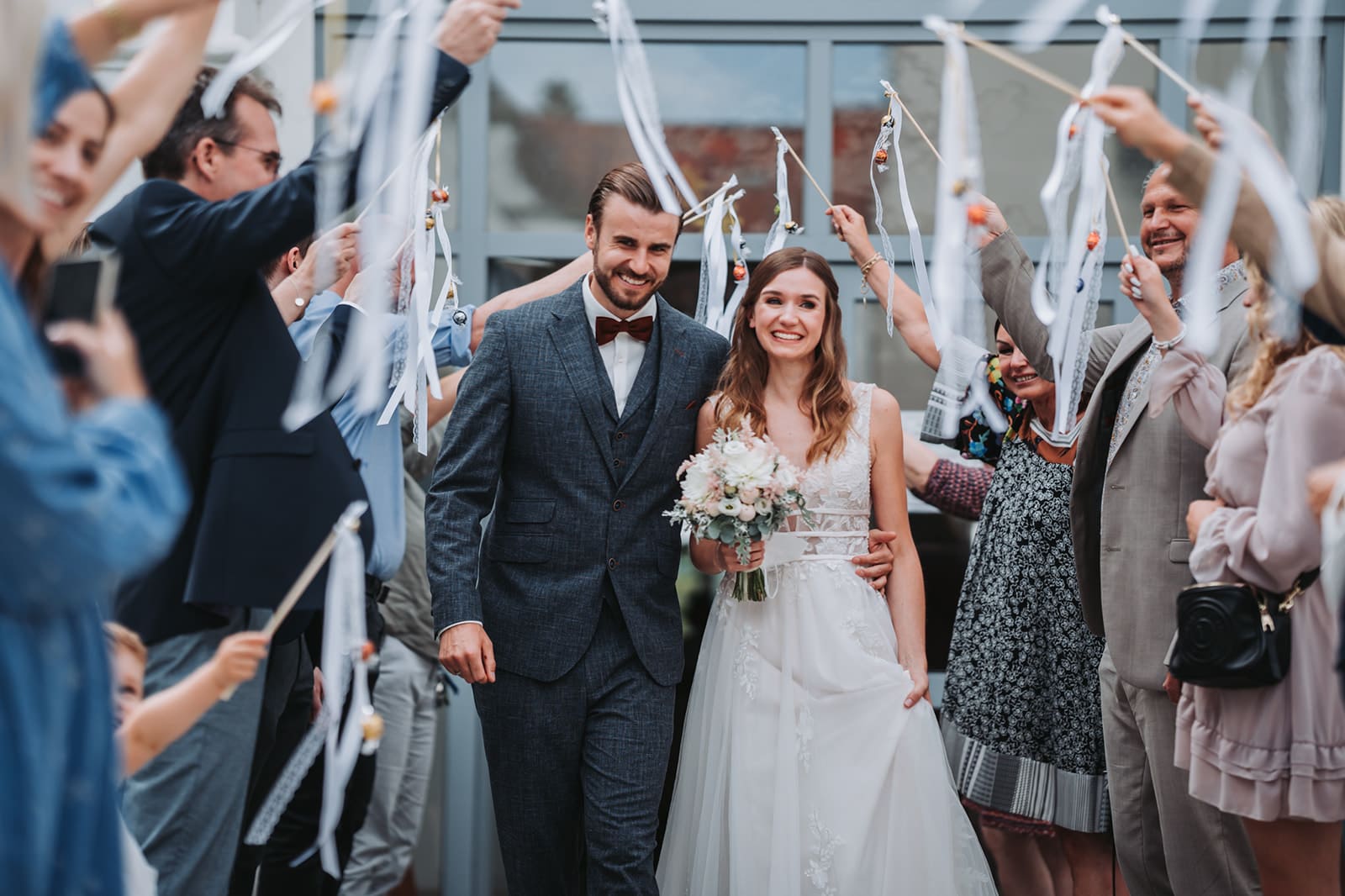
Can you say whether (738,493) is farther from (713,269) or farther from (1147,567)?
(713,269)

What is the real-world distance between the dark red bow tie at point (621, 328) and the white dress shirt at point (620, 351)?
1 cm

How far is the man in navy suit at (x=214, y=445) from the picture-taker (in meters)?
2.13

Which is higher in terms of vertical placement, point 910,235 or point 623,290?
point 910,235

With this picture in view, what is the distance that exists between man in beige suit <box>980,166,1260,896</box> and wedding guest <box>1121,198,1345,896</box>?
1.04 ft

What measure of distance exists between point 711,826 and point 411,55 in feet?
6.32

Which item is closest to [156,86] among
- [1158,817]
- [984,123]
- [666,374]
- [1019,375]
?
[666,374]

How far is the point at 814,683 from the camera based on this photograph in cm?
316

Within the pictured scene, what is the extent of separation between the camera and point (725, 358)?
11.1 ft

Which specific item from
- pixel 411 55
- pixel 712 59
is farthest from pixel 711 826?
pixel 712 59

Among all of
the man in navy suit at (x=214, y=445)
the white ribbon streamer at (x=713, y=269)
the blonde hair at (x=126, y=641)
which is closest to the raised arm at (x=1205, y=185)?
the man in navy suit at (x=214, y=445)

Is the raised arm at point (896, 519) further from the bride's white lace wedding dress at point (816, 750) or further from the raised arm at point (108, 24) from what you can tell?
the raised arm at point (108, 24)

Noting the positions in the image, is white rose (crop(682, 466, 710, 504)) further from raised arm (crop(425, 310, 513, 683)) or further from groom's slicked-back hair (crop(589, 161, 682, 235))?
groom's slicked-back hair (crop(589, 161, 682, 235))

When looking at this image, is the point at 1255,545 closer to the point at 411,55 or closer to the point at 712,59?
the point at 411,55

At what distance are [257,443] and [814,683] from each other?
4.91 ft
